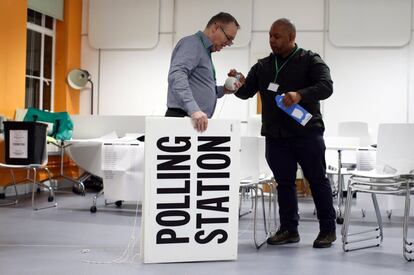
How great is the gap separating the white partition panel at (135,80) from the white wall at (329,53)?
2 centimetres

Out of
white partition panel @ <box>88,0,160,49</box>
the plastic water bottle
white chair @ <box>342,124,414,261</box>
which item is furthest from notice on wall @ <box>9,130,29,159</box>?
white partition panel @ <box>88,0,160,49</box>

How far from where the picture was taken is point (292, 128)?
310 cm

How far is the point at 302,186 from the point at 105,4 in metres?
4.10

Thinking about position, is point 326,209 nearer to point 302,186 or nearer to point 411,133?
point 411,133

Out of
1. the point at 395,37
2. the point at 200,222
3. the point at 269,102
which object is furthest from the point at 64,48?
the point at 200,222

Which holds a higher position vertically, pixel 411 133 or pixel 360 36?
pixel 360 36

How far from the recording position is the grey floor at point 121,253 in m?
2.55

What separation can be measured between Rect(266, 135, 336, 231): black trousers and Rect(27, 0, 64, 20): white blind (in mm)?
4839

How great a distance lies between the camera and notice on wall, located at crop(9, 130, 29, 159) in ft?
16.3

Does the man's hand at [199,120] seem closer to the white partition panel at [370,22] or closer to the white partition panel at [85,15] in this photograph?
the white partition panel at [370,22]

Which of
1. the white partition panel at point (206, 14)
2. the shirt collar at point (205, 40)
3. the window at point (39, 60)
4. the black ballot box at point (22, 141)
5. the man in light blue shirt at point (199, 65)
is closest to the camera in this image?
the man in light blue shirt at point (199, 65)

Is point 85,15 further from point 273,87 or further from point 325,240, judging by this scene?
point 325,240

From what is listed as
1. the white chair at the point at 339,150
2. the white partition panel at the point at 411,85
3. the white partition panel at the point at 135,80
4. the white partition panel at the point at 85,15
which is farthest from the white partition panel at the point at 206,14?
the white chair at the point at 339,150

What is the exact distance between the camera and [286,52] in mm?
3150
